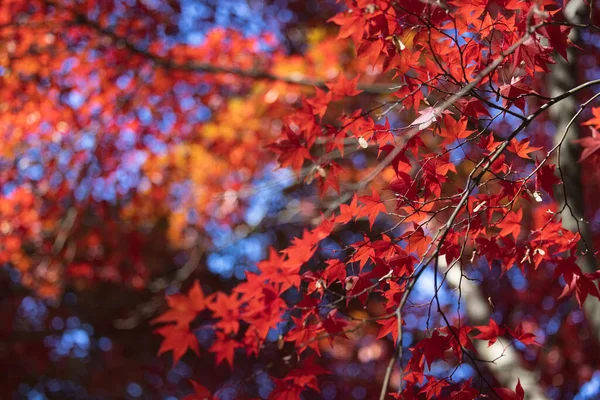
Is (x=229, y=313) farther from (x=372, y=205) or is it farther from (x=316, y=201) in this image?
(x=316, y=201)

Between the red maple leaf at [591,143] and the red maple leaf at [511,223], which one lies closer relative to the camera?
the red maple leaf at [591,143]

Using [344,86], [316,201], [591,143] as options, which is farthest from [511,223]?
[316,201]

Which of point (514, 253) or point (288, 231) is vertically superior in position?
point (514, 253)

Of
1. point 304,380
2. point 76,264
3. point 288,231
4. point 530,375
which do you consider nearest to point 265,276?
point 304,380

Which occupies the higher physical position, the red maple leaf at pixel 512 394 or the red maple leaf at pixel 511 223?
the red maple leaf at pixel 511 223

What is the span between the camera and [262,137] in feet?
25.8

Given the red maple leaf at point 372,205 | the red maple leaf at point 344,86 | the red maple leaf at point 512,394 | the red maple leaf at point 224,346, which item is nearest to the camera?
the red maple leaf at point 512,394

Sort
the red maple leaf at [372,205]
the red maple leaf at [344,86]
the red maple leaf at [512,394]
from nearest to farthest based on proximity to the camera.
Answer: the red maple leaf at [512,394] → the red maple leaf at [372,205] → the red maple leaf at [344,86]

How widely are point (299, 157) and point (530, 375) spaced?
2287 millimetres

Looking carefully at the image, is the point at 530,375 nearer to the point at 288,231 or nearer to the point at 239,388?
the point at 239,388

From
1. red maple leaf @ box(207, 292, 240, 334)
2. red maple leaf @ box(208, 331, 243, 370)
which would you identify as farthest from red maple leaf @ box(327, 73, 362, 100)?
red maple leaf @ box(208, 331, 243, 370)

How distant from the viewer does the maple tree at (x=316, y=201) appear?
6.58ft

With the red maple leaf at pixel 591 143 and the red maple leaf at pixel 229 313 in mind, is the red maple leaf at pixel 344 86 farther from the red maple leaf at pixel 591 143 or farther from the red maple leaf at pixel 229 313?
the red maple leaf at pixel 229 313

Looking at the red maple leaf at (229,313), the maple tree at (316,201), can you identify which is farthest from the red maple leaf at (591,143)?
the red maple leaf at (229,313)
